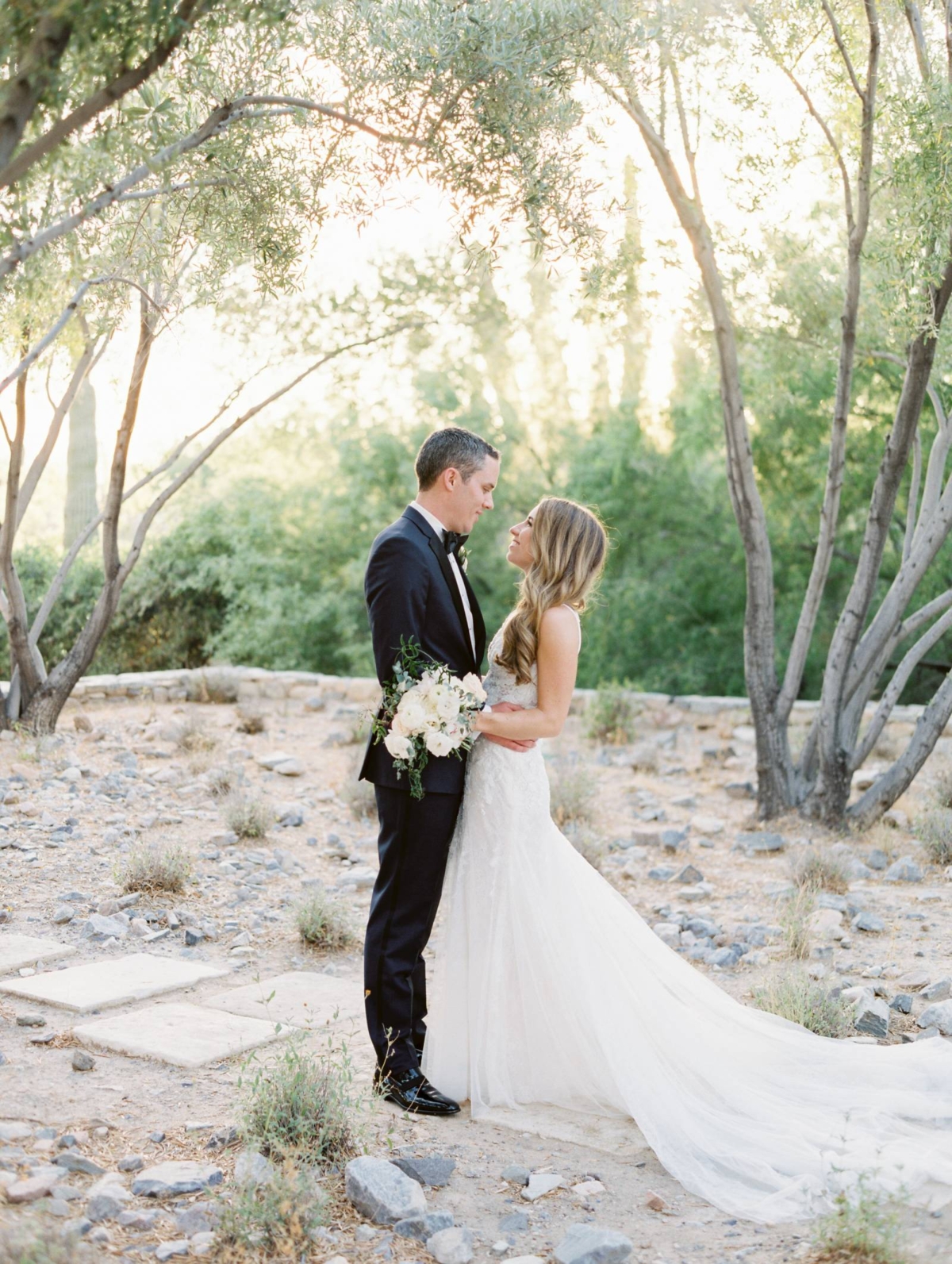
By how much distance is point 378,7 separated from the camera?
4227 millimetres

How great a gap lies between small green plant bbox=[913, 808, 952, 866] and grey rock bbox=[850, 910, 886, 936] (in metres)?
1.46

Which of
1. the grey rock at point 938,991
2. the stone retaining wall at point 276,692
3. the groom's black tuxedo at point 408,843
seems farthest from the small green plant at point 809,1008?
the stone retaining wall at point 276,692

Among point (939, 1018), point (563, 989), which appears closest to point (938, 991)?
point (939, 1018)

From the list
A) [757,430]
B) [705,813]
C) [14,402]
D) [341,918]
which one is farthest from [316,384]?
[341,918]

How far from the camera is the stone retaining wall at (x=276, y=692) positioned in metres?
11.9

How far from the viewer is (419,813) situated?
395 cm

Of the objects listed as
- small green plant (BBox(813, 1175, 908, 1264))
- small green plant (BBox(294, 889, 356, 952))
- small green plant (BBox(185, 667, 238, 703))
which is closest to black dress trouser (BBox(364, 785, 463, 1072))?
small green plant (BBox(813, 1175, 908, 1264))

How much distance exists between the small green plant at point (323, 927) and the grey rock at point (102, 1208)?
268 cm

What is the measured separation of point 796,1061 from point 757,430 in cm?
988

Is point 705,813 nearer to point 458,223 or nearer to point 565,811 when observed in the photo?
point 565,811

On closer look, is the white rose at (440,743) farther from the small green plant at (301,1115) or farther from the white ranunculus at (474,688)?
the small green plant at (301,1115)

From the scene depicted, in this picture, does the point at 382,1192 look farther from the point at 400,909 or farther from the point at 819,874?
the point at 819,874

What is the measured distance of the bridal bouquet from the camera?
3652 mm

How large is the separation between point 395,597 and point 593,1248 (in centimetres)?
188
